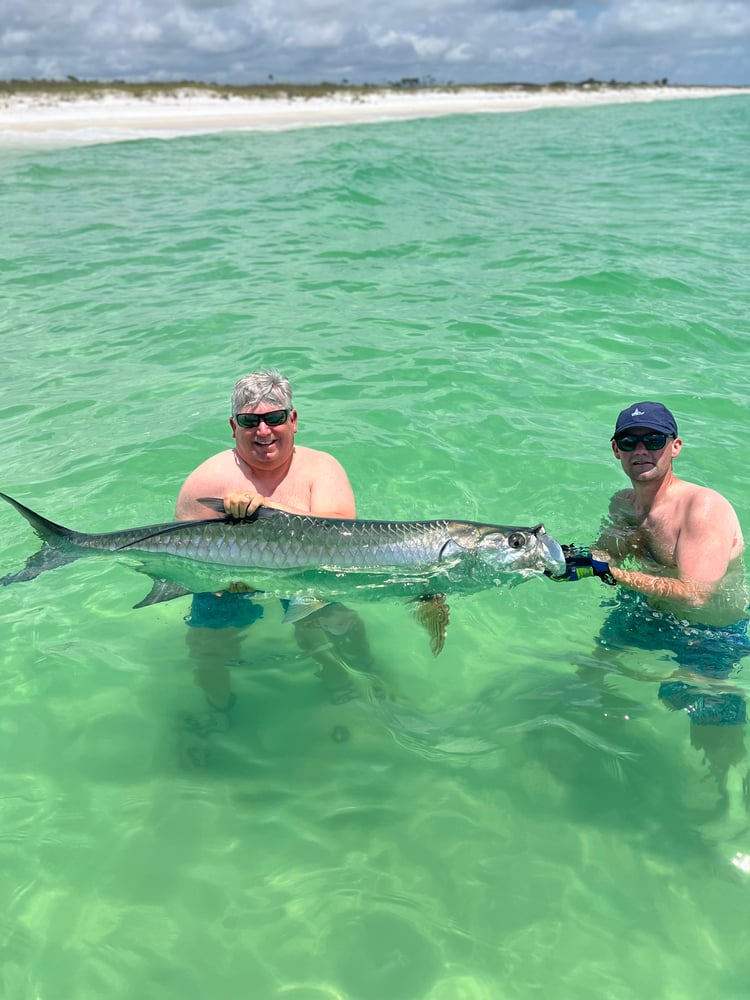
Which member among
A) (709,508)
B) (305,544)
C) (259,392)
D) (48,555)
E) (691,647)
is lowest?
(691,647)

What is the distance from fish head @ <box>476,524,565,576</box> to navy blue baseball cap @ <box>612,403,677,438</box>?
2.56 feet

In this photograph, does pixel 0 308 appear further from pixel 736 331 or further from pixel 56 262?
pixel 736 331

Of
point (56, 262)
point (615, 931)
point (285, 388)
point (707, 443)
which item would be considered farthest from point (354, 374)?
point (56, 262)

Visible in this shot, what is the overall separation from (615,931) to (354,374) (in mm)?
7353

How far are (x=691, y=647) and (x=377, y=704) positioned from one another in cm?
187

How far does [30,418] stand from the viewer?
28.1 ft

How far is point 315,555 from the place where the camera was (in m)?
4.30

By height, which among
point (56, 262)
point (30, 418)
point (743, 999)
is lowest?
point (743, 999)

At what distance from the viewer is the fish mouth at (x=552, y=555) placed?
4.30m

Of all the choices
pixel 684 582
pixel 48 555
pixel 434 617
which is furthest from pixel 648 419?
pixel 48 555

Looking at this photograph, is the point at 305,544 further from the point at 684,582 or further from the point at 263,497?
the point at 684,582

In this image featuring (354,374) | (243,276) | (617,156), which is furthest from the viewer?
(617,156)

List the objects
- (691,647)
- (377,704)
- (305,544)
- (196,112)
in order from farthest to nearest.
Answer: (196,112) < (377,704) < (691,647) < (305,544)

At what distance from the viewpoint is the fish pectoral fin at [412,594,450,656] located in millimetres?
4301
